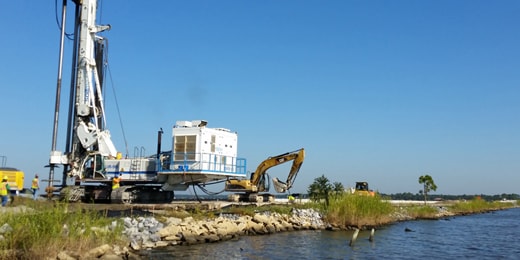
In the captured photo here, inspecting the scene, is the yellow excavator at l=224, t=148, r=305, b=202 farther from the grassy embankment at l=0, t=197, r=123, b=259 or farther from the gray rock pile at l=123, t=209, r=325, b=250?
the grassy embankment at l=0, t=197, r=123, b=259

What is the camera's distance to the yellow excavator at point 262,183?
110ft

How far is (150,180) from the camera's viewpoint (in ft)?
99.2

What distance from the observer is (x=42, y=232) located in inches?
508

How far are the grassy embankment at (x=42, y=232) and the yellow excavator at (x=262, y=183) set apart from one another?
19620 mm

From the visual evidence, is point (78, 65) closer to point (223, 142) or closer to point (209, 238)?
point (223, 142)

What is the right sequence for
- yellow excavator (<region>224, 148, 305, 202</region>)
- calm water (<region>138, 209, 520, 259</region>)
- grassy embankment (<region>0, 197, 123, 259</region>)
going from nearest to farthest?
grassy embankment (<region>0, 197, 123, 259</region>), calm water (<region>138, 209, 520, 259</region>), yellow excavator (<region>224, 148, 305, 202</region>)

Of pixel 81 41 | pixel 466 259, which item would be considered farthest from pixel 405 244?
pixel 81 41

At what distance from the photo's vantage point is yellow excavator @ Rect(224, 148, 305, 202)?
33625 mm

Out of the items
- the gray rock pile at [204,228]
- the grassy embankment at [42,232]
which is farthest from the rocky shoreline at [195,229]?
the grassy embankment at [42,232]

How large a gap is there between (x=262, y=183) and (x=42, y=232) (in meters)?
23.2

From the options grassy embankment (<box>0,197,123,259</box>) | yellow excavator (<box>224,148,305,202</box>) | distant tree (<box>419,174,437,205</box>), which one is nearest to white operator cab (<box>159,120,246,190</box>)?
yellow excavator (<box>224,148,305,202</box>)

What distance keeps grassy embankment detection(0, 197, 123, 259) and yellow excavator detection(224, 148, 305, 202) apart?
64.4ft

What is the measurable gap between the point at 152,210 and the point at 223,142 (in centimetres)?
761

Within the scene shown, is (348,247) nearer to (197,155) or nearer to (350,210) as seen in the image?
(350,210)
